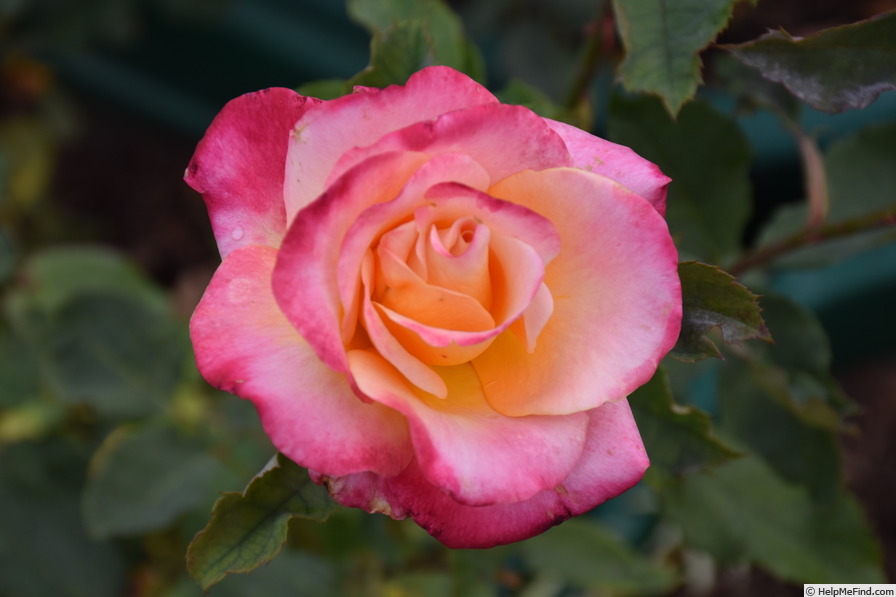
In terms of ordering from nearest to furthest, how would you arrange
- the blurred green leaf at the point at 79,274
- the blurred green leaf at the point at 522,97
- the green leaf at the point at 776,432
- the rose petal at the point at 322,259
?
the rose petal at the point at 322,259
the blurred green leaf at the point at 522,97
the green leaf at the point at 776,432
the blurred green leaf at the point at 79,274

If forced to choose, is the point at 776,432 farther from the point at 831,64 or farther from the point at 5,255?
the point at 5,255

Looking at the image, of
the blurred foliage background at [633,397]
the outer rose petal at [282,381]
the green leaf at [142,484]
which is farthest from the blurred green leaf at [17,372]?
the outer rose petal at [282,381]

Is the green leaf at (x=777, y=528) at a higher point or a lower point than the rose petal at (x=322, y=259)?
lower

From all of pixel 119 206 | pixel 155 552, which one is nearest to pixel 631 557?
pixel 155 552

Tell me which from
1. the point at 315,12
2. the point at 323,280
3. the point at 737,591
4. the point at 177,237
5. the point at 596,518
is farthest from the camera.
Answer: the point at 177,237

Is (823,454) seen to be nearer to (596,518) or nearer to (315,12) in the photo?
(596,518)

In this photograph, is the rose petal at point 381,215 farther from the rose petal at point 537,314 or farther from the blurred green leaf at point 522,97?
the blurred green leaf at point 522,97

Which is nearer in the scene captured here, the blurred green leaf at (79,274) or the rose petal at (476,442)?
the rose petal at (476,442)
